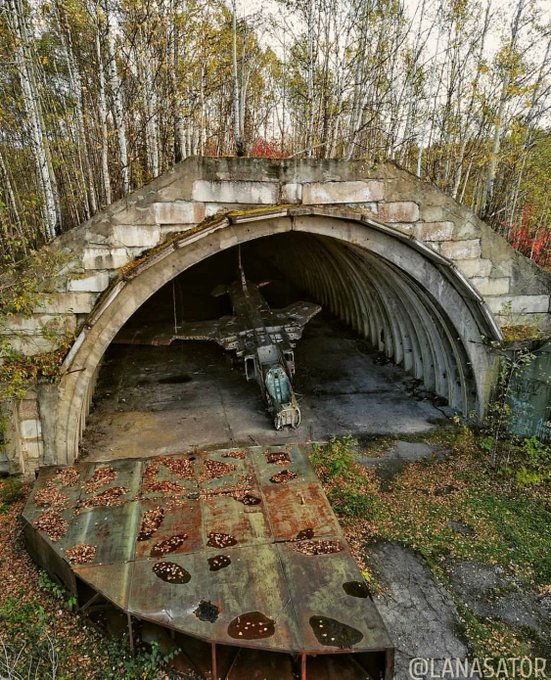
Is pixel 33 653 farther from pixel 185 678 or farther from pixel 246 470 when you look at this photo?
pixel 246 470

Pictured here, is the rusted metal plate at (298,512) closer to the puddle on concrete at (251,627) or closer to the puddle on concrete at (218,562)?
the puddle on concrete at (218,562)

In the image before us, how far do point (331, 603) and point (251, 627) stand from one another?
0.90 m

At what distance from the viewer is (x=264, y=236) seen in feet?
28.8

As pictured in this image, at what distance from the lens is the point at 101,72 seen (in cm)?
917

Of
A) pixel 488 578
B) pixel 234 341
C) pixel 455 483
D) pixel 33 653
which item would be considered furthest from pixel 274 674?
pixel 234 341

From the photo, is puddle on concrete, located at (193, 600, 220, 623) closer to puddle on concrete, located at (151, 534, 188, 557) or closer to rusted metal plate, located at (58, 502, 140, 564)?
puddle on concrete, located at (151, 534, 188, 557)

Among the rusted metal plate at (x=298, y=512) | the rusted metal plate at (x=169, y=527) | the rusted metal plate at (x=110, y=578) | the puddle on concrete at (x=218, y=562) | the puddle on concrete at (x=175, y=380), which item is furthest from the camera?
the puddle on concrete at (x=175, y=380)

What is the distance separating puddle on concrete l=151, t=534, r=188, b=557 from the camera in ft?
18.5

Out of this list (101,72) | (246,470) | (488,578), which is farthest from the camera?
(101,72)

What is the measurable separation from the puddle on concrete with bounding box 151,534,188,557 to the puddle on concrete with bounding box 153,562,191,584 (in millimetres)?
196

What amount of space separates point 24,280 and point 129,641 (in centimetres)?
505

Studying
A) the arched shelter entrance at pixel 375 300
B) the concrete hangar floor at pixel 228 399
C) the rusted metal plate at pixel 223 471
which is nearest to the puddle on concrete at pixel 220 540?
the rusted metal plate at pixel 223 471

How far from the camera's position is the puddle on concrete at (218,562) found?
541 centimetres

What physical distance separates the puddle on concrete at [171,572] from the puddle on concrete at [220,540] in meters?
0.54
